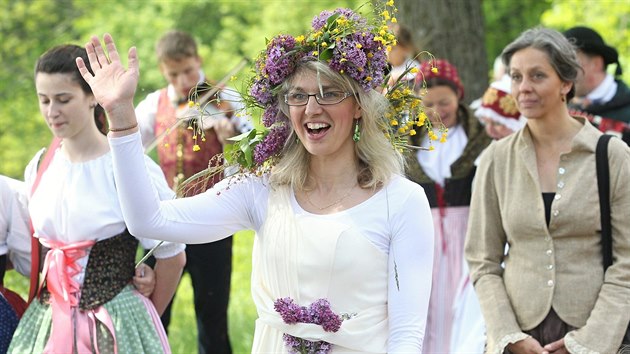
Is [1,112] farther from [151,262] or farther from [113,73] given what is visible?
[113,73]

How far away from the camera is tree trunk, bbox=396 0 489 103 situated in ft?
28.0

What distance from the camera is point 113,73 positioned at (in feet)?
11.8

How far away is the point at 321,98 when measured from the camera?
372cm

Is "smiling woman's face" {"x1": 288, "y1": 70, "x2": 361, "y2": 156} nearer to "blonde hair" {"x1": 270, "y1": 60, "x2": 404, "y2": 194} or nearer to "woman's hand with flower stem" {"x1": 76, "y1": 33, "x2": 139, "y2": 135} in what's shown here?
"blonde hair" {"x1": 270, "y1": 60, "x2": 404, "y2": 194}

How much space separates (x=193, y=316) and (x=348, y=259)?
5870 millimetres

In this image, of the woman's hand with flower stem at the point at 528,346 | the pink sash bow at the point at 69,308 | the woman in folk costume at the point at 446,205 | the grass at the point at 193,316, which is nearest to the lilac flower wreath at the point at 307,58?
the pink sash bow at the point at 69,308

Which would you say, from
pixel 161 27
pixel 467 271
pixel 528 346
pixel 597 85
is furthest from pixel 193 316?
pixel 161 27

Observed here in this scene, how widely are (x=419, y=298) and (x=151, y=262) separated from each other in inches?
78.1

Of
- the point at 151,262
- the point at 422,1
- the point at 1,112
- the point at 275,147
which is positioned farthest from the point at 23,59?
the point at 275,147

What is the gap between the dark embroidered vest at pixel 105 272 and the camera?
463 centimetres

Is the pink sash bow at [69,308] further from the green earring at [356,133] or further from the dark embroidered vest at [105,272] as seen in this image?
the green earring at [356,133]

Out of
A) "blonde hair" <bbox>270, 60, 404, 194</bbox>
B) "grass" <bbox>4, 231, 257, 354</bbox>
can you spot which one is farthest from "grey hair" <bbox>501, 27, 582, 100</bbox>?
"grass" <bbox>4, 231, 257, 354</bbox>

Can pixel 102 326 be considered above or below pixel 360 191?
below

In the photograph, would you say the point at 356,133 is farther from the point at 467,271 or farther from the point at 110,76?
the point at 467,271
